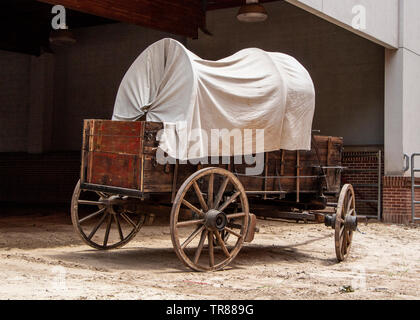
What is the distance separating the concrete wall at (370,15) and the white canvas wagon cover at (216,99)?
2.72 meters

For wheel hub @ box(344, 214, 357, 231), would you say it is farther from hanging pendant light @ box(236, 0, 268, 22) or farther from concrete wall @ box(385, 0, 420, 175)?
concrete wall @ box(385, 0, 420, 175)

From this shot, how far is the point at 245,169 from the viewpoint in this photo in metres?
8.11

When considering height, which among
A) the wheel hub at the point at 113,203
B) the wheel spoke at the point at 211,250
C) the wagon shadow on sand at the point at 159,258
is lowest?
the wagon shadow on sand at the point at 159,258

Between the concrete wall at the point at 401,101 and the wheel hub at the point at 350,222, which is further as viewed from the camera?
the concrete wall at the point at 401,101

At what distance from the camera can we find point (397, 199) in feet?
47.4

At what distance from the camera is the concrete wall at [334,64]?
15469 mm

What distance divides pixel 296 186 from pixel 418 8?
896 centimetres

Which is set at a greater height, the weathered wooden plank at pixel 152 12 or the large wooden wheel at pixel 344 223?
the weathered wooden plank at pixel 152 12

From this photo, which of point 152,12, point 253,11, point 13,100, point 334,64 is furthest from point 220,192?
point 13,100

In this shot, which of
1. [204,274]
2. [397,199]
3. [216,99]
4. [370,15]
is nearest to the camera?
[204,274]

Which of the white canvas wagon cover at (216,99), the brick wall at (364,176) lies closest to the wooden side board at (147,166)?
the white canvas wagon cover at (216,99)

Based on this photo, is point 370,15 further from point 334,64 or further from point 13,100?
point 13,100

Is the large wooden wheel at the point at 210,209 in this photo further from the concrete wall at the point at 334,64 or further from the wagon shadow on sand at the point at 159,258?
the concrete wall at the point at 334,64

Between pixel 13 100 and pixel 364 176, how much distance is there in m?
13.2
